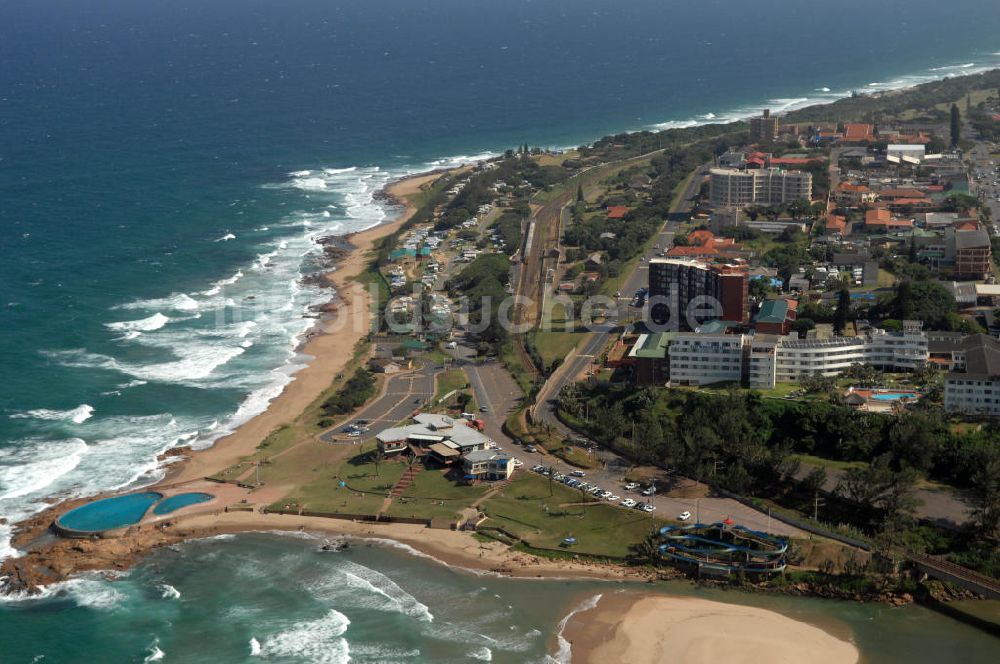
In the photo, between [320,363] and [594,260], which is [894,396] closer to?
[320,363]

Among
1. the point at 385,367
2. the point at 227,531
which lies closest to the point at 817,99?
the point at 385,367

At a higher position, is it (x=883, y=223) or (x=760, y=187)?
(x=760, y=187)

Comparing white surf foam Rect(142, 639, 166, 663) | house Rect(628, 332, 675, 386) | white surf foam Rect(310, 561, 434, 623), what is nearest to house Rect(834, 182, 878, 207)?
house Rect(628, 332, 675, 386)

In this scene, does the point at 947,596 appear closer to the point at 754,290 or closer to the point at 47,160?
the point at 754,290

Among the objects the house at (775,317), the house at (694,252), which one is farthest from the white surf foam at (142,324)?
the house at (775,317)

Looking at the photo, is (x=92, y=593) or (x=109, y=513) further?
(x=109, y=513)

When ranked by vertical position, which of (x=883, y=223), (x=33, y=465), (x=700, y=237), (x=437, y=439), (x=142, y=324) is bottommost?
(x=33, y=465)

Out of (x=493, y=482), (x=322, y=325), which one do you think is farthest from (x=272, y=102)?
(x=493, y=482)
